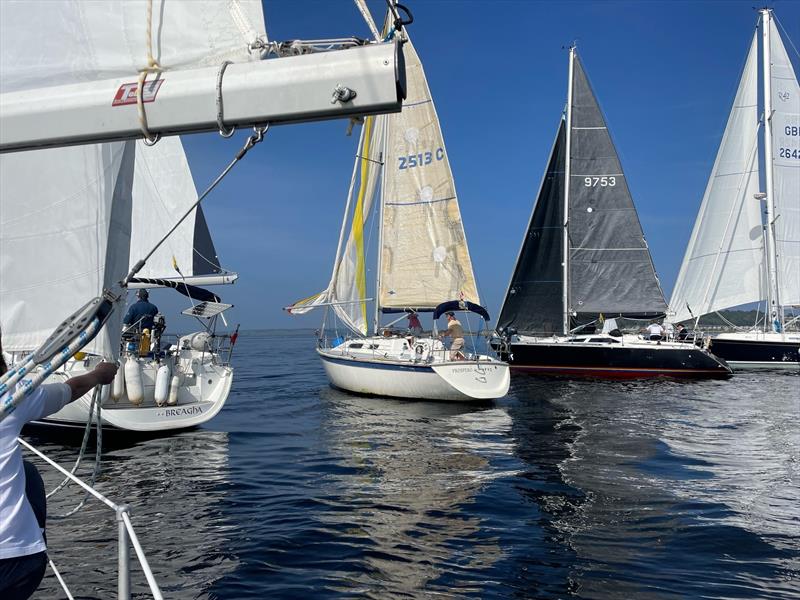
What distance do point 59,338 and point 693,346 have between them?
25051mm

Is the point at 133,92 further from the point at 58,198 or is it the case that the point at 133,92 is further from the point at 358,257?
the point at 358,257

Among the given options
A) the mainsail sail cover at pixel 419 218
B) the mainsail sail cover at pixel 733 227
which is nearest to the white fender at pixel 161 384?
the mainsail sail cover at pixel 419 218

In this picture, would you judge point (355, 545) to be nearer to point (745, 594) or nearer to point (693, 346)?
point (745, 594)

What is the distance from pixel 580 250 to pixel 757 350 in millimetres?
9125

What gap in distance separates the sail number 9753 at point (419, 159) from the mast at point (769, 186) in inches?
723

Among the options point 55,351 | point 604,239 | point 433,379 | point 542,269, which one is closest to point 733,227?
point 604,239

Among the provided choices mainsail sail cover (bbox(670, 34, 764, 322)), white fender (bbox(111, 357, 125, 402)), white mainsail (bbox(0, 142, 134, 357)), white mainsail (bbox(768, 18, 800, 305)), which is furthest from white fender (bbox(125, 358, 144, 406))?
white mainsail (bbox(768, 18, 800, 305))

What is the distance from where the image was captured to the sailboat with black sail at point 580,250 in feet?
89.1

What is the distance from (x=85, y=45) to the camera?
3111mm

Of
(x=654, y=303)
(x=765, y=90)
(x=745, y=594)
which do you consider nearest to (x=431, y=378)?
(x=745, y=594)

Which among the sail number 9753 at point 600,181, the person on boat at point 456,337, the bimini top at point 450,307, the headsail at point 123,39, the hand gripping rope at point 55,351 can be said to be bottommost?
the person on boat at point 456,337

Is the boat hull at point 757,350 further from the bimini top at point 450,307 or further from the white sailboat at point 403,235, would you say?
the bimini top at point 450,307

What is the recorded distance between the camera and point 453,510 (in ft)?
24.3

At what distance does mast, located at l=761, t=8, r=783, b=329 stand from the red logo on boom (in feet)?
105
